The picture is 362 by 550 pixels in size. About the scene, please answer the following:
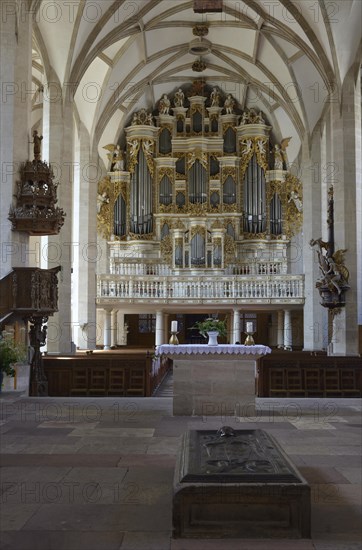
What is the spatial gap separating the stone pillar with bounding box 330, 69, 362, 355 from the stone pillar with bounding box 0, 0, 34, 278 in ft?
29.9

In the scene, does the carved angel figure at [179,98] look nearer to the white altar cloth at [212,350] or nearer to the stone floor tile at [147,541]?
the white altar cloth at [212,350]

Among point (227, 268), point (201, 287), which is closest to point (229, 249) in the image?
point (227, 268)

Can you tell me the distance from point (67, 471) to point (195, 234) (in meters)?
21.0

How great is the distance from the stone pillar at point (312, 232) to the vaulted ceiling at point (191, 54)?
0.89 meters

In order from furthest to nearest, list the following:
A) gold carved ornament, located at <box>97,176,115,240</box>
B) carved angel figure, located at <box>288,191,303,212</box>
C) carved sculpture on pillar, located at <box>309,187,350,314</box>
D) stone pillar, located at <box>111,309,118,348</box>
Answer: gold carved ornament, located at <box>97,176,115,240</box> < carved angel figure, located at <box>288,191,303,212</box> < stone pillar, located at <box>111,309,118,348</box> < carved sculpture on pillar, located at <box>309,187,350,314</box>

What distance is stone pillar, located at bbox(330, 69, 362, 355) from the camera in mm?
18422

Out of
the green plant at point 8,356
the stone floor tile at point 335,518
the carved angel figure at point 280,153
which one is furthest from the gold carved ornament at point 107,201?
the stone floor tile at point 335,518

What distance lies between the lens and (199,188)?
89.8 feet

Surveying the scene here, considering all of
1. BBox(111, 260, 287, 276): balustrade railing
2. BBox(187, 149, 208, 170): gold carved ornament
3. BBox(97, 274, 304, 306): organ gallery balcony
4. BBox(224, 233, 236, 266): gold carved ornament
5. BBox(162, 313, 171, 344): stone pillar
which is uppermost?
BBox(187, 149, 208, 170): gold carved ornament

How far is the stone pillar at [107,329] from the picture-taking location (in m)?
25.1

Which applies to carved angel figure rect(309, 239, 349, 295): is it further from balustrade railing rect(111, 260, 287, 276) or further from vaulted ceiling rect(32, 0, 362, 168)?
balustrade railing rect(111, 260, 287, 276)

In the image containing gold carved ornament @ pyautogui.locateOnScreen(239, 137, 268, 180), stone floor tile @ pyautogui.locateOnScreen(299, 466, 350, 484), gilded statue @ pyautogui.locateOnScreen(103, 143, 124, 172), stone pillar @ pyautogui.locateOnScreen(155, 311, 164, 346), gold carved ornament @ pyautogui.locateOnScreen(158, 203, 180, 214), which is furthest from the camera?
gilded statue @ pyautogui.locateOnScreen(103, 143, 124, 172)

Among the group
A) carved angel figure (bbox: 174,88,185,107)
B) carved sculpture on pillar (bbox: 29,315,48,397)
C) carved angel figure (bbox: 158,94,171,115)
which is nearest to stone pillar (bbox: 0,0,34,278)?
carved sculpture on pillar (bbox: 29,315,48,397)

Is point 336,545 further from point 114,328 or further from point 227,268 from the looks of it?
point 114,328
